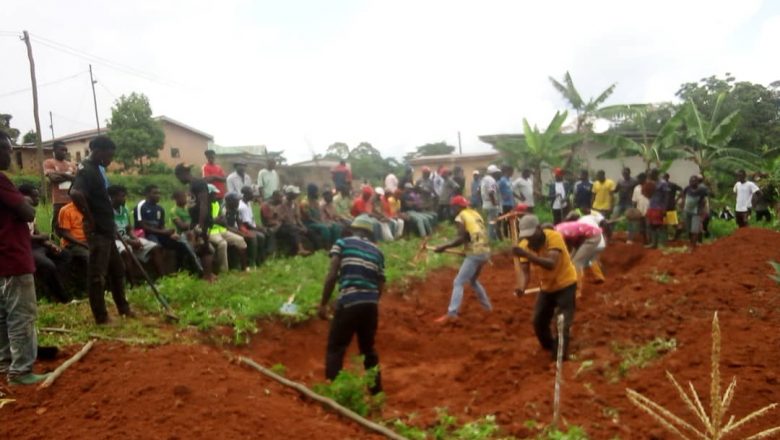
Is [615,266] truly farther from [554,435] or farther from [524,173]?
[554,435]

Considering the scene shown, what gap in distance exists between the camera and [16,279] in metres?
5.13

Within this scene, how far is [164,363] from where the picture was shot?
569 cm

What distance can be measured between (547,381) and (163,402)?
3.72 m

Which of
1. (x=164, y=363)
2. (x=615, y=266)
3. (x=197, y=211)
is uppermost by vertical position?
(x=197, y=211)

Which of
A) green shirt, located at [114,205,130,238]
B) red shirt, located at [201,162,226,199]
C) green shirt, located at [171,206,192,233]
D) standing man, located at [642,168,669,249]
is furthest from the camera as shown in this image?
standing man, located at [642,168,669,249]

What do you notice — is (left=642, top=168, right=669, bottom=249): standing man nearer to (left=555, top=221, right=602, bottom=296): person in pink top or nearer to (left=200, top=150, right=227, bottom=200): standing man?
(left=555, top=221, right=602, bottom=296): person in pink top

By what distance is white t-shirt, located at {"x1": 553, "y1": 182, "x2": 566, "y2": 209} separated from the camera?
1666 centimetres

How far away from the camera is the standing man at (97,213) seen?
661 cm

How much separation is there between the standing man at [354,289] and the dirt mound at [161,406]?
2.68 feet

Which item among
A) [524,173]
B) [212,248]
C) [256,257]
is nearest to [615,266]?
[524,173]

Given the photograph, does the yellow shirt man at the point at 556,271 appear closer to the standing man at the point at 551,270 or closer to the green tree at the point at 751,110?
the standing man at the point at 551,270

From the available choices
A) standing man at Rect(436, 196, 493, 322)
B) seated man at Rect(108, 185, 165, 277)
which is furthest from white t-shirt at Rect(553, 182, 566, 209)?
seated man at Rect(108, 185, 165, 277)

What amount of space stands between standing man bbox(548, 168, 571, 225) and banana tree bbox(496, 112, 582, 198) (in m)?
2.68

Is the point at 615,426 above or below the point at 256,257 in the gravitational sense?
below
